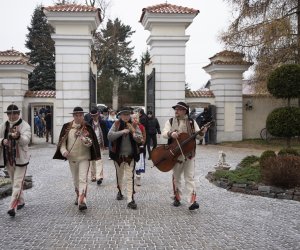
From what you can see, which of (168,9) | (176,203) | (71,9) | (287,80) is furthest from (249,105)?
(176,203)

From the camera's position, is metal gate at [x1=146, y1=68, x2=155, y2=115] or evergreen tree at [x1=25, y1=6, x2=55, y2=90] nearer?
metal gate at [x1=146, y1=68, x2=155, y2=115]

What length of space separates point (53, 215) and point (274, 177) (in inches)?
182

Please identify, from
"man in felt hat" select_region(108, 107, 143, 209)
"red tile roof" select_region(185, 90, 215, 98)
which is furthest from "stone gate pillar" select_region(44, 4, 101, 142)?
"man in felt hat" select_region(108, 107, 143, 209)

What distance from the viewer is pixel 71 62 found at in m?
18.8

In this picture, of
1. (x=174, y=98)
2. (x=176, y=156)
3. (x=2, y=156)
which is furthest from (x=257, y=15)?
(x=2, y=156)

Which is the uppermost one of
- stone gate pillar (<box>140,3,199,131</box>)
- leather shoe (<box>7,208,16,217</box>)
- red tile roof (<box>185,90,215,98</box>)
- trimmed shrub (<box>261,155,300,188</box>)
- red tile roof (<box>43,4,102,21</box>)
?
red tile roof (<box>43,4,102,21</box>)

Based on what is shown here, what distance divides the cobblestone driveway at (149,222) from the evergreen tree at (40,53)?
24.4 m

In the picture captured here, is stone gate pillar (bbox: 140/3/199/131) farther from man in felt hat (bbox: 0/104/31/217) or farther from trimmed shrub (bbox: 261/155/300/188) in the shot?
man in felt hat (bbox: 0/104/31/217)

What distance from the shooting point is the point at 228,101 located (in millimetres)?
20875

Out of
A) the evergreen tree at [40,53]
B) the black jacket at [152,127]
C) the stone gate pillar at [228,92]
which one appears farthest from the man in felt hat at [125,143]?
the evergreen tree at [40,53]

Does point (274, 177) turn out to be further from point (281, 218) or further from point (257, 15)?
point (257, 15)

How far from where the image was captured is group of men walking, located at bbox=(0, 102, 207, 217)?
25.5 feet

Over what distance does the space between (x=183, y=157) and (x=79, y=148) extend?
6.12 ft

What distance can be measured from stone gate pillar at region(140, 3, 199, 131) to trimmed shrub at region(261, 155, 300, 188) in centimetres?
984
